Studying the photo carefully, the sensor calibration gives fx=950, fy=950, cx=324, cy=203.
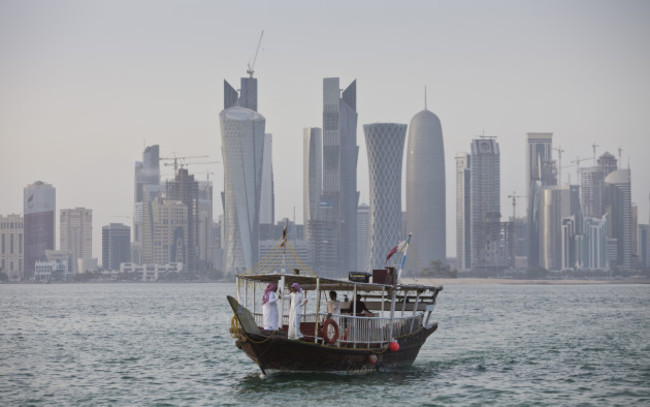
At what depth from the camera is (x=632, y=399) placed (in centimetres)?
3341

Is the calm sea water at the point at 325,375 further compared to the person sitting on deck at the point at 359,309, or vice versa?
the person sitting on deck at the point at 359,309

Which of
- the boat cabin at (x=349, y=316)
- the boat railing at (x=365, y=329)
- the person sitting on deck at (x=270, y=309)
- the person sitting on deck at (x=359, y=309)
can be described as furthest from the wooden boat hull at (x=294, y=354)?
the person sitting on deck at (x=359, y=309)

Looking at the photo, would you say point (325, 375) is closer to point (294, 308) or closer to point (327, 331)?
point (327, 331)

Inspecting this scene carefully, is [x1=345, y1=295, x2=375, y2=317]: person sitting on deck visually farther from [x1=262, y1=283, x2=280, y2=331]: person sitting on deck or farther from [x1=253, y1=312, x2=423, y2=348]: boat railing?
[x1=262, y1=283, x2=280, y2=331]: person sitting on deck

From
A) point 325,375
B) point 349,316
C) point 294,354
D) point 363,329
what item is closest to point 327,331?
point 349,316

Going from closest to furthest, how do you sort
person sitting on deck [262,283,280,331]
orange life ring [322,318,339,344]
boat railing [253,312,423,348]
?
1. person sitting on deck [262,283,280,331]
2. orange life ring [322,318,339,344]
3. boat railing [253,312,423,348]

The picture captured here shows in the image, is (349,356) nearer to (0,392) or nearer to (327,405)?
(327,405)

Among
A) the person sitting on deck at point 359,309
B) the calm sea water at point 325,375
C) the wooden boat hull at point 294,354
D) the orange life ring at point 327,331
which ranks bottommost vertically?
the calm sea water at point 325,375

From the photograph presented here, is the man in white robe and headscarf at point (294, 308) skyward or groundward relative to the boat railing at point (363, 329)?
skyward

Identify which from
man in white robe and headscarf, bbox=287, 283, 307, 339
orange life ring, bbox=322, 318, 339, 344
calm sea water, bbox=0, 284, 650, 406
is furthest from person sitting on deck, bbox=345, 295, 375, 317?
man in white robe and headscarf, bbox=287, 283, 307, 339

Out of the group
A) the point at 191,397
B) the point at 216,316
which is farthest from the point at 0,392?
the point at 216,316

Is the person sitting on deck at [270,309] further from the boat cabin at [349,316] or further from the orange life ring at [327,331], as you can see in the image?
the orange life ring at [327,331]

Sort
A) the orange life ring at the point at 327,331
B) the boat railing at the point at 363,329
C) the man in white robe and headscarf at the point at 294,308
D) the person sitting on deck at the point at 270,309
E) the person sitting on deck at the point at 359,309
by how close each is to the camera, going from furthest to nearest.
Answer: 1. the person sitting on deck at the point at 359,309
2. the boat railing at the point at 363,329
3. the orange life ring at the point at 327,331
4. the person sitting on deck at the point at 270,309
5. the man in white robe and headscarf at the point at 294,308

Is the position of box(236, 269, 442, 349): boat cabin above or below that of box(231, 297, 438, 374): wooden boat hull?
above
